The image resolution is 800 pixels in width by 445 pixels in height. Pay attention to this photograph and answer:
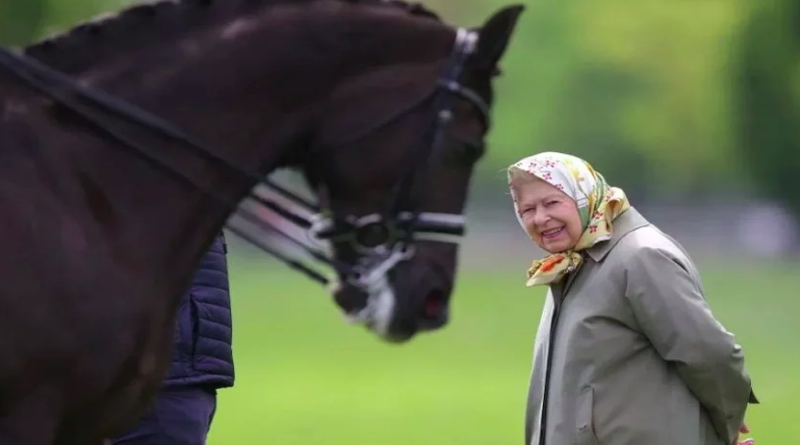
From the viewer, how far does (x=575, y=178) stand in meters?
4.01

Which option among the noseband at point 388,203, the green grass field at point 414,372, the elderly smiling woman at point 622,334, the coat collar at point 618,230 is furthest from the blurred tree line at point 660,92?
the noseband at point 388,203

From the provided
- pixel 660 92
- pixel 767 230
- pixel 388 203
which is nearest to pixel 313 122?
pixel 388 203

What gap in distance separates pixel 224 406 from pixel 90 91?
8.55 meters

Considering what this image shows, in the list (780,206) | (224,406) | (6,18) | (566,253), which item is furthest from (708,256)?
(566,253)

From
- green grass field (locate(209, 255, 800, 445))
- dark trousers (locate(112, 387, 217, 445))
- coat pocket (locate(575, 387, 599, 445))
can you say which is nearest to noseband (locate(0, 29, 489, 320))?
coat pocket (locate(575, 387, 599, 445))

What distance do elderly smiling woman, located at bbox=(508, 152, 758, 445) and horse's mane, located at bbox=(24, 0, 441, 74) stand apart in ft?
3.07

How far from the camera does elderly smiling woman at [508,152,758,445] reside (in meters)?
3.90

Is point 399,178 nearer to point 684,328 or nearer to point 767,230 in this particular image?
point 684,328

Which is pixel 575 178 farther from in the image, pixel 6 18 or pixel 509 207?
pixel 509 207

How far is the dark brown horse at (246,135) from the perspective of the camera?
11.5ft

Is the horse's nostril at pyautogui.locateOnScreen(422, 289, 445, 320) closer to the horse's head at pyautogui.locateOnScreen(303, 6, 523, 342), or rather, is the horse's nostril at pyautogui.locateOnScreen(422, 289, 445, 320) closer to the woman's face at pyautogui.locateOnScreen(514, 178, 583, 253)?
the horse's head at pyautogui.locateOnScreen(303, 6, 523, 342)

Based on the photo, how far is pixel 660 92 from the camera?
4341 centimetres

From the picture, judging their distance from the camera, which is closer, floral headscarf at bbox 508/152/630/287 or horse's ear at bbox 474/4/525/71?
horse's ear at bbox 474/4/525/71

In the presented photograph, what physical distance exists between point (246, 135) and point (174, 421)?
3.41ft
